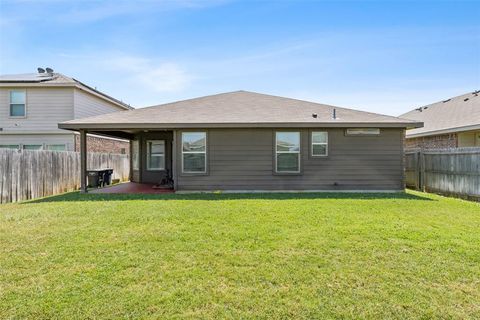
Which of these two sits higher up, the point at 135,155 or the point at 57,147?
the point at 57,147

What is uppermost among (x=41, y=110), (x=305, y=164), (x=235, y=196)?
(x=41, y=110)

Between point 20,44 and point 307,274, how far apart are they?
15.7m

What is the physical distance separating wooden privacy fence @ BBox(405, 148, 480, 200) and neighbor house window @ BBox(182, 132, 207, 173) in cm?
833

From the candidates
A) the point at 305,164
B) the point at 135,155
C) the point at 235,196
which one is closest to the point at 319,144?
the point at 305,164

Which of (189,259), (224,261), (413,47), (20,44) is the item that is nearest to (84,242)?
(189,259)

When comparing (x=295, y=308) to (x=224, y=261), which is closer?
(x=295, y=308)

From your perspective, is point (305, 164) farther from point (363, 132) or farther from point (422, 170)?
point (422, 170)

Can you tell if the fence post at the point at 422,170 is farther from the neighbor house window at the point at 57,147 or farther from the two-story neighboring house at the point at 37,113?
the neighbor house window at the point at 57,147

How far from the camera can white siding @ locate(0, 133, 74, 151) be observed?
15508mm

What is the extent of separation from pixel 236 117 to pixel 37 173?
6939 millimetres

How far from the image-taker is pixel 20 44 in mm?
13789

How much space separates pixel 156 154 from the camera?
567 inches

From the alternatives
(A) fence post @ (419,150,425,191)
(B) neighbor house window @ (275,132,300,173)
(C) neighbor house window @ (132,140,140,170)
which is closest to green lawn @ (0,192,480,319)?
(B) neighbor house window @ (275,132,300,173)

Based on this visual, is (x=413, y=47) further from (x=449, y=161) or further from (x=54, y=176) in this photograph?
(x=54, y=176)
